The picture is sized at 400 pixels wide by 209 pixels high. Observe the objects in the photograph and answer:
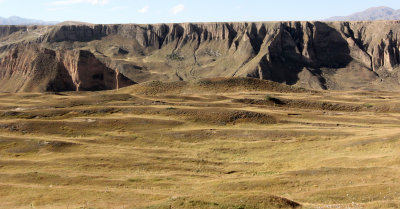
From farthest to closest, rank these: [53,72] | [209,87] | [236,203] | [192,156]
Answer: [53,72] < [209,87] < [192,156] < [236,203]

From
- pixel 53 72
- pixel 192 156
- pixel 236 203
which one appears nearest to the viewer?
pixel 236 203

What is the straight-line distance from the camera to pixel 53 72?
111 meters

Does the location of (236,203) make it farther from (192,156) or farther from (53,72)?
(53,72)

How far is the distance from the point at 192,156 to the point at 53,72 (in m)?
77.4

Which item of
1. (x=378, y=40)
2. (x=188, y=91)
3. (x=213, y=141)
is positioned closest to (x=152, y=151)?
(x=213, y=141)

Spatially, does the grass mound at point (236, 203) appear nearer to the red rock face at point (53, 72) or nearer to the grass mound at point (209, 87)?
the grass mound at point (209, 87)

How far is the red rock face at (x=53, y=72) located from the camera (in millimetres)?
110438

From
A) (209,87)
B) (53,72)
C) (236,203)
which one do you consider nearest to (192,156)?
(236,203)

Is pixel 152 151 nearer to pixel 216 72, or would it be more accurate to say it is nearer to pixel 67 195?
pixel 67 195

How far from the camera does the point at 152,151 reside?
47.5m

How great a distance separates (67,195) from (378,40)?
620 feet

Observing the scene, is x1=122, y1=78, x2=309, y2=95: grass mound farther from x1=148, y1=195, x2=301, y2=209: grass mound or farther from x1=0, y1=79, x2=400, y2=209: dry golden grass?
x1=148, y1=195, x2=301, y2=209: grass mound

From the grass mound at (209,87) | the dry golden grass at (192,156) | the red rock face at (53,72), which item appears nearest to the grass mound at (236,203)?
the dry golden grass at (192,156)

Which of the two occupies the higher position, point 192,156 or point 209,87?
point 209,87
